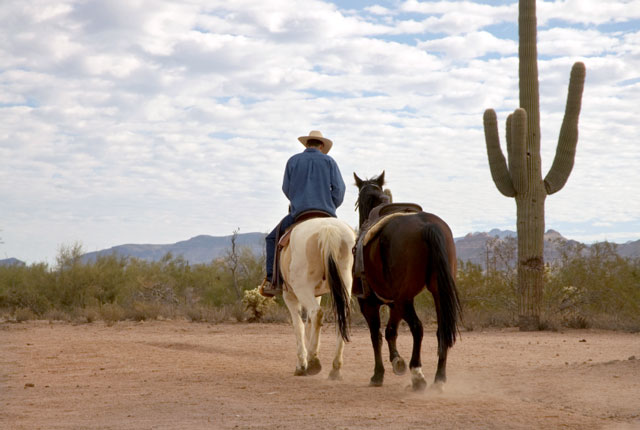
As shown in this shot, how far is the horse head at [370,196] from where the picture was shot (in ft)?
31.3

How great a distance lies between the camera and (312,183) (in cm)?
977

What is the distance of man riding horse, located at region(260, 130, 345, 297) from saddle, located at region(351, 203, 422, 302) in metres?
0.85


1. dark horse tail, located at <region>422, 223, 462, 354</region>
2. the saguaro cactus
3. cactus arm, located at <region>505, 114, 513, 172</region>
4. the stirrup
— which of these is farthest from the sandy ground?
cactus arm, located at <region>505, 114, 513, 172</region>

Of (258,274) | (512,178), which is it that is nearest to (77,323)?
(258,274)

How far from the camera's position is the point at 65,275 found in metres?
24.2

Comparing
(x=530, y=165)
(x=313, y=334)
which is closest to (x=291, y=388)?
(x=313, y=334)

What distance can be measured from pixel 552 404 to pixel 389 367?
345 cm

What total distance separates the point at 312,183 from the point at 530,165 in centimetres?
855

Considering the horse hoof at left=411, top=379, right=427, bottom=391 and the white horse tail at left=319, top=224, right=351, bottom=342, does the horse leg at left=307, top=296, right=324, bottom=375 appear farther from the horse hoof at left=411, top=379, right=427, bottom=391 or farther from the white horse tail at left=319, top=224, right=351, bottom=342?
the horse hoof at left=411, top=379, right=427, bottom=391

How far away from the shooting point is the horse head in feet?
31.3

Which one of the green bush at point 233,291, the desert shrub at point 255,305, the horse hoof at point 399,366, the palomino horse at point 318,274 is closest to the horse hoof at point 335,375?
the palomino horse at point 318,274

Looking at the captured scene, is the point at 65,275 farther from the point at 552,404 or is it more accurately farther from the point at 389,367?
the point at 552,404

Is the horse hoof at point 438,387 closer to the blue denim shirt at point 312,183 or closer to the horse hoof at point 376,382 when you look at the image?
the horse hoof at point 376,382

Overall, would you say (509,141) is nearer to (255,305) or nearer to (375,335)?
(255,305)
